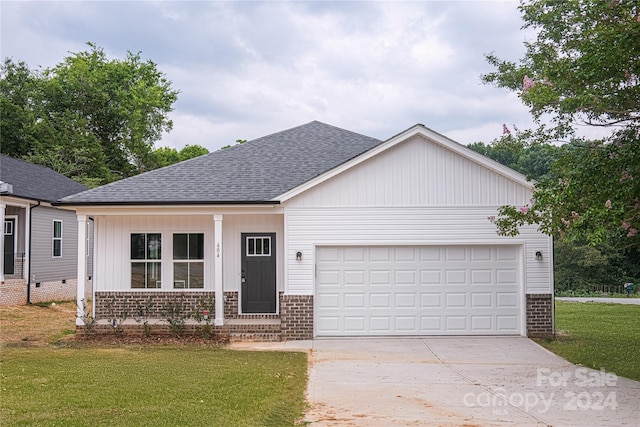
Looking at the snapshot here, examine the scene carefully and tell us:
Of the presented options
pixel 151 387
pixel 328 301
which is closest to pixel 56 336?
pixel 328 301

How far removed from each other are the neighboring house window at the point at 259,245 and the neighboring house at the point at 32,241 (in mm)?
8497

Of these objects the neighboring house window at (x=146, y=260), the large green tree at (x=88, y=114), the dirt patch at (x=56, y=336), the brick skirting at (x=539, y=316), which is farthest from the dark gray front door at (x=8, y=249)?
the brick skirting at (x=539, y=316)

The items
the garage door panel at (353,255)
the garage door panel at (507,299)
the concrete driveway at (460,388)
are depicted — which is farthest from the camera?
the garage door panel at (353,255)

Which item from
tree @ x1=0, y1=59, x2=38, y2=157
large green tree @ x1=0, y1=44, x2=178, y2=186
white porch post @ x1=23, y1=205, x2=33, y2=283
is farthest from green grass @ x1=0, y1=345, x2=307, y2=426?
tree @ x1=0, y1=59, x2=38, y2=157

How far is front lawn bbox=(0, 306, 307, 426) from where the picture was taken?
7.00 metres

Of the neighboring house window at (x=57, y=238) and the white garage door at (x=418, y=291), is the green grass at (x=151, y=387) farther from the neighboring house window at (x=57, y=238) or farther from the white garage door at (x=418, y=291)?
the neighboring house window at (x=57, y=238)

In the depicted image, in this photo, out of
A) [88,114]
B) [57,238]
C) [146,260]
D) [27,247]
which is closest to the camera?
[146,260]

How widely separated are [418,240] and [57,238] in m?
14.8

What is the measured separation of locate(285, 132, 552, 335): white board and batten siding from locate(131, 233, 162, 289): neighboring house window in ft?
11.2

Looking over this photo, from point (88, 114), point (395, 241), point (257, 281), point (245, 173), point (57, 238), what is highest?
point (88, 114)

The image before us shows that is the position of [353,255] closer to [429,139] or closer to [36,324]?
[429,139]

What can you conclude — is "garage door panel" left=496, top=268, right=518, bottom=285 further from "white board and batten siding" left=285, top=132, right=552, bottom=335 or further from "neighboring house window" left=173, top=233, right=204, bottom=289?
"neighboring house window" left=173, top=233, right=204, bottom=289

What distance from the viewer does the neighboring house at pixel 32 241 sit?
19609 millimetres

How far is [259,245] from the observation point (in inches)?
587
